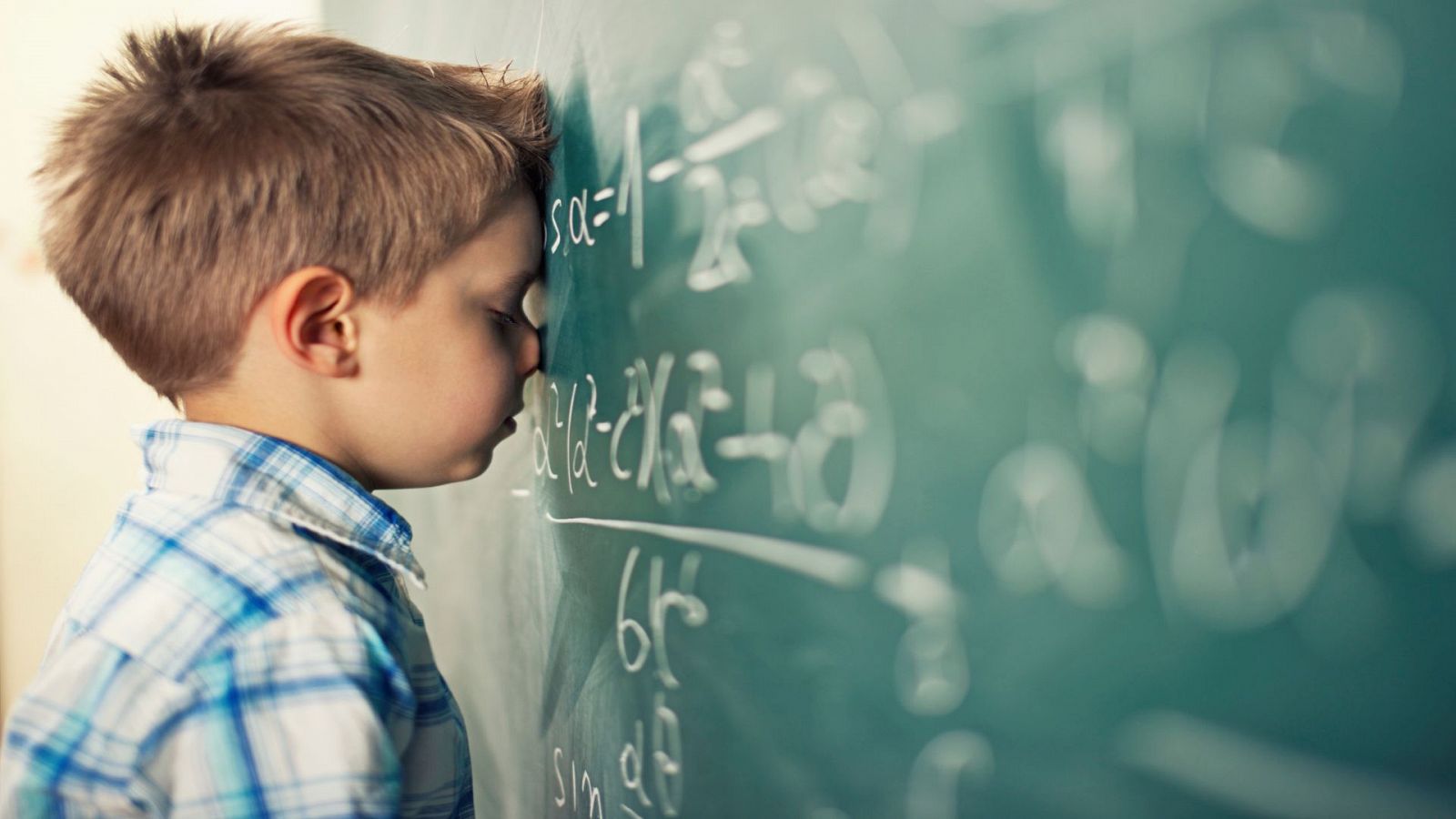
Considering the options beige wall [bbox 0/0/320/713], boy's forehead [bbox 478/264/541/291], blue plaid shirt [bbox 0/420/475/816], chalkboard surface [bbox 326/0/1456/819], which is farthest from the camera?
beige wall [bbox 0/0/320/713]

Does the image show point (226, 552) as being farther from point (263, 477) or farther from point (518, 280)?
point (518, 280)

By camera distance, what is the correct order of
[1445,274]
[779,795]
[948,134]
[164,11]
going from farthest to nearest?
[164,11] → [779,795] → [948,134] → [1445,274]

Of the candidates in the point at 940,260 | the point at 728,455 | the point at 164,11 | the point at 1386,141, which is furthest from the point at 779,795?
the point at 164,11

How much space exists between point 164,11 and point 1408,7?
2.21 meters

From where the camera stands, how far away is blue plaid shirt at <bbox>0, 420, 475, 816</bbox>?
564mm

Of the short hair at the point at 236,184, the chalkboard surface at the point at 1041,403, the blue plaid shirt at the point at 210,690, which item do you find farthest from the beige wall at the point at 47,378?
the chalkboard surface at the point at 1041,403

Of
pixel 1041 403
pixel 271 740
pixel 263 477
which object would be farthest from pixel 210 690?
pixel 1041 403

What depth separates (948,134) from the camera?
40 cm

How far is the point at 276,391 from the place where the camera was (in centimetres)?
70

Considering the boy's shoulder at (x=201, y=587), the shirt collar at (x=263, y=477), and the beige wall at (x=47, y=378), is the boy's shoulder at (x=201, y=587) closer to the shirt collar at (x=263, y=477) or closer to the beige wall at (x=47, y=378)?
the shirt collar at (x=263, y=477)

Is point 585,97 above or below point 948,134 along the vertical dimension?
above

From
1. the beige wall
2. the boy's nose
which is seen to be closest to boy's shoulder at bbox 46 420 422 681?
the boy's nose

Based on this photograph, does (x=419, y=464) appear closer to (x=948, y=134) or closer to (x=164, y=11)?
(x=948, y=134)

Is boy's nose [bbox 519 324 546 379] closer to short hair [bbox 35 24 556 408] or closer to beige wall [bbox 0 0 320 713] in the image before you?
short hair [bbox 35 24 556 408]
